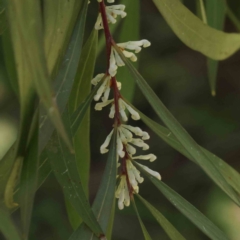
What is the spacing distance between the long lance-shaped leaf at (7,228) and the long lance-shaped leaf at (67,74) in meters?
0.05

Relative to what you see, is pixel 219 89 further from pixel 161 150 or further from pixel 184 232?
pixel 184 232

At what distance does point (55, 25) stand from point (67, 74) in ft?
0.16

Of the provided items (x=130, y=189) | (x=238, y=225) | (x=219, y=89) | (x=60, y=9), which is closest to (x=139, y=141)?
(x=130, y=189)

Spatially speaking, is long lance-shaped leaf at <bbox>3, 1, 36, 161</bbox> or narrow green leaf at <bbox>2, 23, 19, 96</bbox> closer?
long lance-shaped leaf at <bbox>3, 1, 36, 161</bbox>

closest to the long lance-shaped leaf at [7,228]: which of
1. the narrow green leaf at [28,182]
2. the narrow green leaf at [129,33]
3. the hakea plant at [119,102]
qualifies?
the narrow green leaf at [28,182]

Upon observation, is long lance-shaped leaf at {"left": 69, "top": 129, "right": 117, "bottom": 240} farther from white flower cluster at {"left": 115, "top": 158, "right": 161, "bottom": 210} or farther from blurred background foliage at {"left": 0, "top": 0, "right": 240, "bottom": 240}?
blurred background foliage at {"left": 0, "top": 0, "right": 240, "bottom": 240}

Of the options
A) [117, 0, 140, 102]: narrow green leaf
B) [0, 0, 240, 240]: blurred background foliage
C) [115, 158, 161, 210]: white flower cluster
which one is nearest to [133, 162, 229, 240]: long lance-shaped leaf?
[115, 158, 161, 210]: white flower cluster

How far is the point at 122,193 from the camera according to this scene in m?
0.38

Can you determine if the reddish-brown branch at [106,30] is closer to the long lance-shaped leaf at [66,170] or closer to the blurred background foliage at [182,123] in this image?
the long lance-shaped leaf at [66,170]

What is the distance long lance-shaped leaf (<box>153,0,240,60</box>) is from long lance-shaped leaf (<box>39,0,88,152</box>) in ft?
0.21

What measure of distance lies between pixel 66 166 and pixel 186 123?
30.7 inches

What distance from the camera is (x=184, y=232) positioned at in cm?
104

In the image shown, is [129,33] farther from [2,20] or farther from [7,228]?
[7,228]

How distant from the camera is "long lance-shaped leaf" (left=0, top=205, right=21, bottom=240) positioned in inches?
10.5
